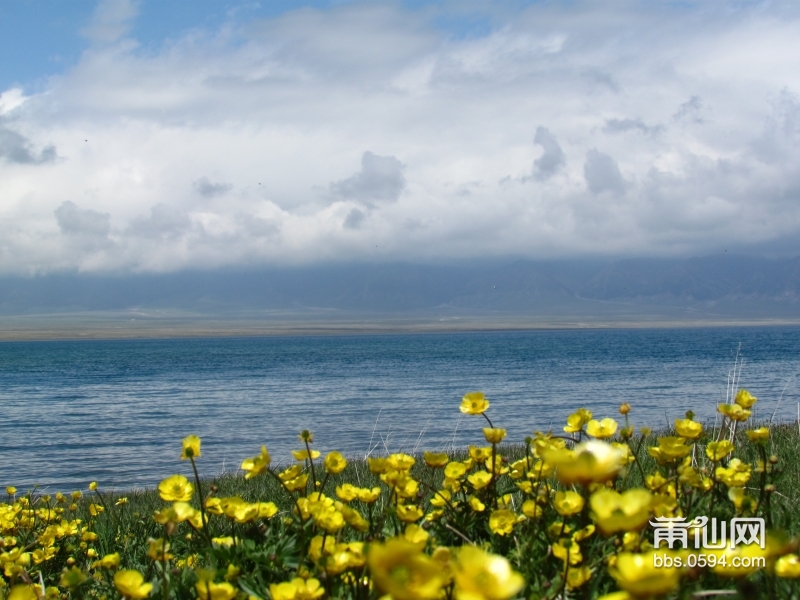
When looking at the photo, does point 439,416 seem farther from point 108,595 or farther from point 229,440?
point 108,595

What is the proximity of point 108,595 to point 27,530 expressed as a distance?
6.74 feet

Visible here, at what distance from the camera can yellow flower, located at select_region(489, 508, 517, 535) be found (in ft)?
9.98

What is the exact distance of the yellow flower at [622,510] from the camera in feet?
4.85

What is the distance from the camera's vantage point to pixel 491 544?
3.21m

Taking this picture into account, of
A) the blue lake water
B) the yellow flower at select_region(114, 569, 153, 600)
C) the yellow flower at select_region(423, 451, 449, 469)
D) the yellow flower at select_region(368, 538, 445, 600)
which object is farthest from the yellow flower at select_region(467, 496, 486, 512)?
the blue lake water

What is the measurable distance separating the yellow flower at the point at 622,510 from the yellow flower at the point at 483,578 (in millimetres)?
241

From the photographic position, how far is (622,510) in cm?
154

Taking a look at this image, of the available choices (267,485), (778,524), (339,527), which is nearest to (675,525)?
(778,524)

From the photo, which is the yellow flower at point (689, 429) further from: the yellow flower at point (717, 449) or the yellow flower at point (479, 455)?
the yellow flower at point (479, 455)

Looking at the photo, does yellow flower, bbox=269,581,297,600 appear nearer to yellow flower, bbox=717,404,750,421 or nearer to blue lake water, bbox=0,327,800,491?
yellow flower, bbox=717,404,750,421

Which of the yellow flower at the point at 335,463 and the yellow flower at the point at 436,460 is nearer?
the yellow flower at the point at 335,463

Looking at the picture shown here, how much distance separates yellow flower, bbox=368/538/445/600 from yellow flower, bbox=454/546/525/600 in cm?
11

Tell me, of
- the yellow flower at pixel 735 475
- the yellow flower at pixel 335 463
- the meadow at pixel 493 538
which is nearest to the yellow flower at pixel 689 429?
the meadow at pixel 493 538

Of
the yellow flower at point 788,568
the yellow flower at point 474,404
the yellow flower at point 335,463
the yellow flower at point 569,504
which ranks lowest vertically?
the yellow flower at point 788,568
